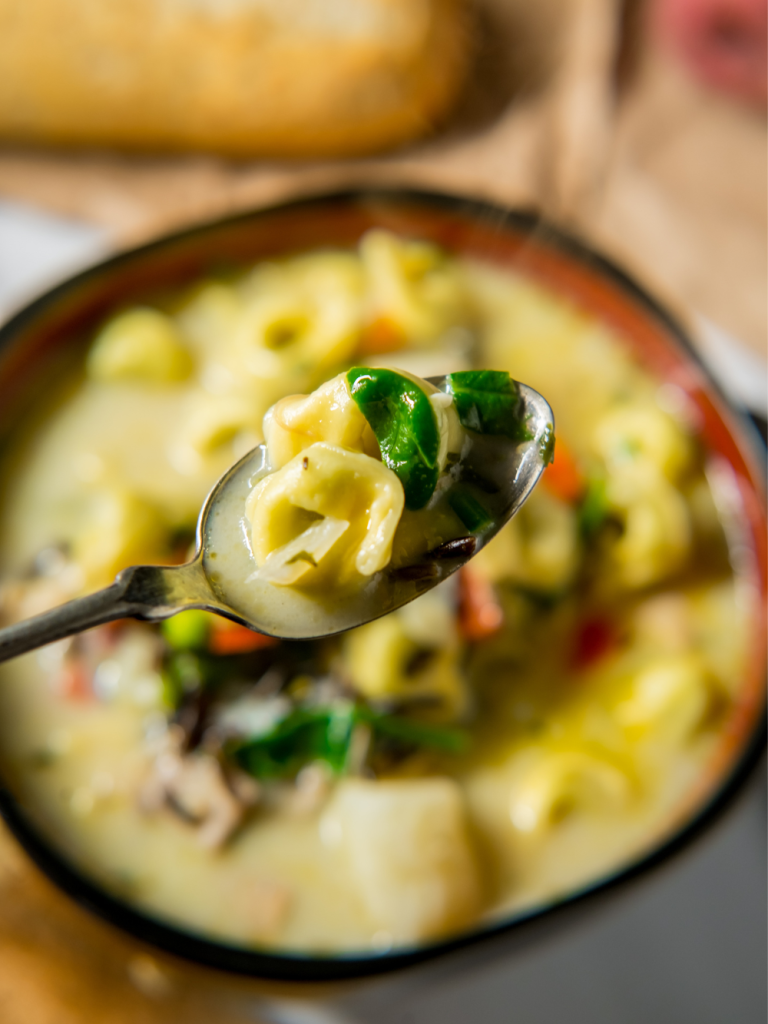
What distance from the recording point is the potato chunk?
1.65 metres

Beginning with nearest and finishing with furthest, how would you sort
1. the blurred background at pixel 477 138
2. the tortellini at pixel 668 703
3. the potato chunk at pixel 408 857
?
1. the potato chunk at pixel 408 857
2. the tortellini at pixel 668 703
3. the blurred background at pixel 477 138

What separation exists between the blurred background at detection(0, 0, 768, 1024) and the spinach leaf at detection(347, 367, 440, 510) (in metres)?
1.20

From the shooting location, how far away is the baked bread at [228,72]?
7.06ft

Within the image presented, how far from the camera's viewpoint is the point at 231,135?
233cm

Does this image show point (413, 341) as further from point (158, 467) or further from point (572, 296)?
point (158, 467)

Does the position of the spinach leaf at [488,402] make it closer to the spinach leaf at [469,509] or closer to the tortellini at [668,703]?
the spinach leaf at [469,509]

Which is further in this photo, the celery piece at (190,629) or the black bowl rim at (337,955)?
the celery piece at (190,629)

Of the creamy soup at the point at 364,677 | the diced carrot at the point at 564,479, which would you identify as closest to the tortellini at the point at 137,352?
the creamy soup at the point at 364,677

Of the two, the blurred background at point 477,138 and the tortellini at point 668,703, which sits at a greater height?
the blurred background at point 477,138

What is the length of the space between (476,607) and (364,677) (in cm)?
27

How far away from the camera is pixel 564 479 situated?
6.14 feet

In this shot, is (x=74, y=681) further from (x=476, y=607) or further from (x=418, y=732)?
(x=476, y=607)

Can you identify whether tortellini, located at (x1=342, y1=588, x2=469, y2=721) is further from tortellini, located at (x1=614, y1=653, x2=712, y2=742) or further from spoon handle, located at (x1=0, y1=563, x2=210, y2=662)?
spoon handle, located at (x1=0, y1=563, x2=210, y2=662)

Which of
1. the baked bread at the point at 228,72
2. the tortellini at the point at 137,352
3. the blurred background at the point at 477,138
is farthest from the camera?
the baked bread at the point at 228,72
